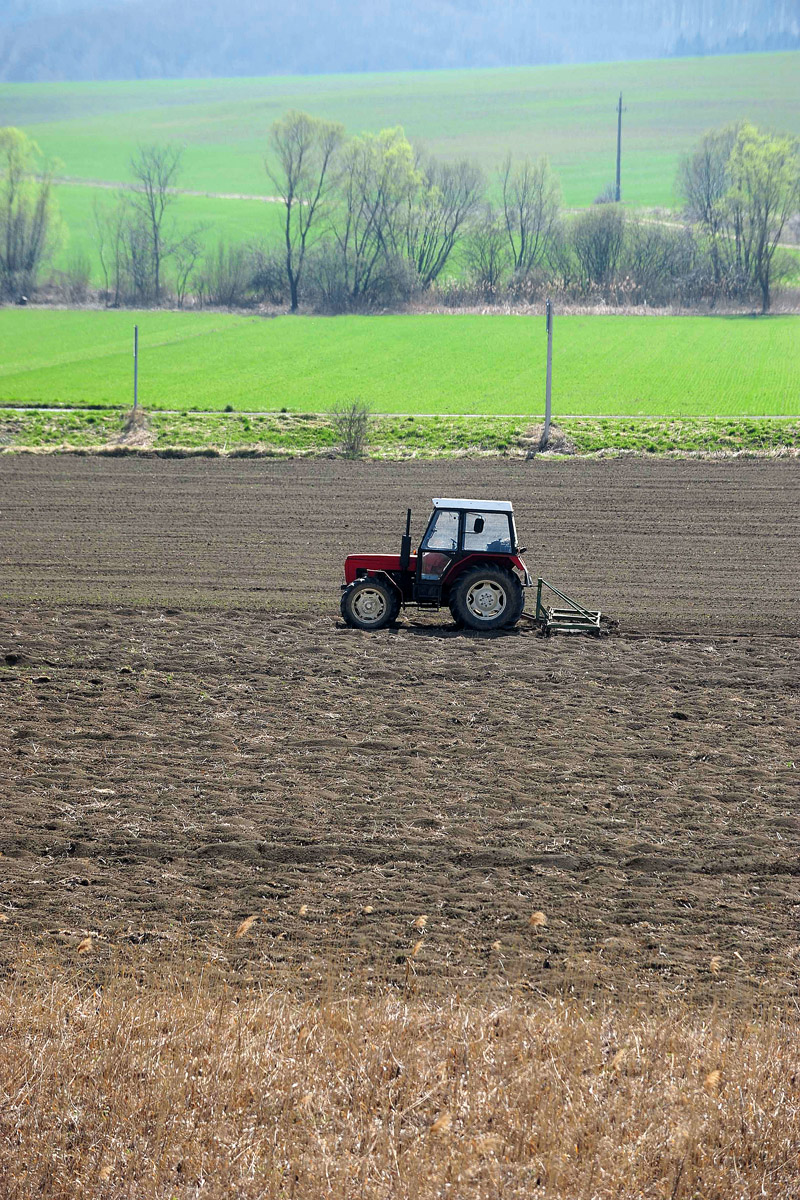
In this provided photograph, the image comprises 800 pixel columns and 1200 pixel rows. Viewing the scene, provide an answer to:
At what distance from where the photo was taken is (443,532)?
15.9 meters

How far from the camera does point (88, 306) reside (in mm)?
74312

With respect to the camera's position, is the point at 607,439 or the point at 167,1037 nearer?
the point at 167,1037

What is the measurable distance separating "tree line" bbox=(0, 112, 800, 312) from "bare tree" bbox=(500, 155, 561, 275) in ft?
0.43

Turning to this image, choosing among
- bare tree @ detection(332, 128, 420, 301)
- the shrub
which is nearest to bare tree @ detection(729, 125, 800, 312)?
bare tree @ detection(332, 128, 420, 301)

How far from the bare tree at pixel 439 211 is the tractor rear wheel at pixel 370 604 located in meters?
63.5

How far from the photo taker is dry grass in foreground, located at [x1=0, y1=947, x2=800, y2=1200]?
607 centimetres

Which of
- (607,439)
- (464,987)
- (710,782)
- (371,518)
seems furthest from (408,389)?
(464,987)

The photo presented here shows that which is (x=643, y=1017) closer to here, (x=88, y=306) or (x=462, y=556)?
(x=462, y=556)

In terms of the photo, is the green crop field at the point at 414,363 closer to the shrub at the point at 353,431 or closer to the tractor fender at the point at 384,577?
the shrub at the point at 353,431

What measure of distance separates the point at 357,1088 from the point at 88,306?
2883 inches

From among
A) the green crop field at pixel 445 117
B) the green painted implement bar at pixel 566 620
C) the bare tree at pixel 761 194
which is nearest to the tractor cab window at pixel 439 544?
the green painted implement bar at pixel 566 620

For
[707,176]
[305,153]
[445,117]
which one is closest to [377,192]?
[305,153]

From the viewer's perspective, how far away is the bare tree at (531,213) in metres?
79.1

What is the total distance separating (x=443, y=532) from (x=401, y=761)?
471 cm
